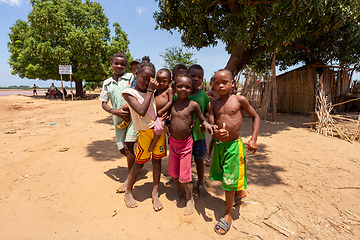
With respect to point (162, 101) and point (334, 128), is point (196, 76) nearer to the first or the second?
point (162, 101)

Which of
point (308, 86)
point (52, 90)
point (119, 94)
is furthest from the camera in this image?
point (52, 90)

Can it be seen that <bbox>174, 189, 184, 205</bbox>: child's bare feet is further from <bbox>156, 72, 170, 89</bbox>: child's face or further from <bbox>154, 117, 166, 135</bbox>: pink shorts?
<bbox>156, 72, 170, 89</bbox>: child's face

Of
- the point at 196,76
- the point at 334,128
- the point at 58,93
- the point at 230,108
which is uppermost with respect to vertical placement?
the point at 58,93

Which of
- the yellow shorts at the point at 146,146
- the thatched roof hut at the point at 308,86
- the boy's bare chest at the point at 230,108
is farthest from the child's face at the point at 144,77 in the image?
the thatched roof hut at the point at 308,86

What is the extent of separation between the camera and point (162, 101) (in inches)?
89.6

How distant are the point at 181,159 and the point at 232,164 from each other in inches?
22.4

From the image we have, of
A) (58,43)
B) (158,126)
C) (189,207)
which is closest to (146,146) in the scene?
(158,126)

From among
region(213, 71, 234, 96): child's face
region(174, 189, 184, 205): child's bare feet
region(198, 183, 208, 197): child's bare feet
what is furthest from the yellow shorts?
region(213, 71, 234, 96): child's face

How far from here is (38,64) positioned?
48.0 feet

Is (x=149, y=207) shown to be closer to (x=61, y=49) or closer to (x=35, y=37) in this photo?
(x=61, y=49)

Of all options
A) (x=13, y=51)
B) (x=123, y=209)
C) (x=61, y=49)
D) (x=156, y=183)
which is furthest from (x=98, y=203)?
(x=13, y=51)

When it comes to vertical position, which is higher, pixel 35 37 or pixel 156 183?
pixel 35 37

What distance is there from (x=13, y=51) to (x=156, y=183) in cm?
2015

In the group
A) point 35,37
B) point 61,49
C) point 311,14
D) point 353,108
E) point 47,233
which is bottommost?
point 47,233
